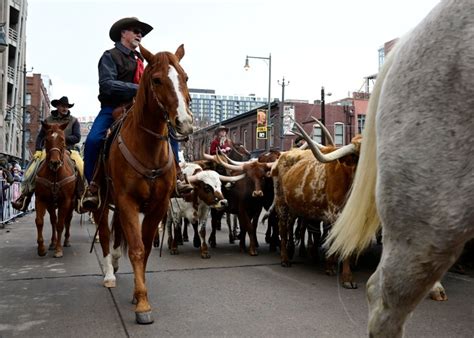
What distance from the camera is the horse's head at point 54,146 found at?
A: 7859 mm

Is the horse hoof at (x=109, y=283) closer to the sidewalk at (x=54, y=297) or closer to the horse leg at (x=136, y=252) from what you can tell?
the sidewalk at (x=54, y=297)

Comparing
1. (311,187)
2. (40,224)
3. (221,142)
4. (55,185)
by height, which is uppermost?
(221,142)

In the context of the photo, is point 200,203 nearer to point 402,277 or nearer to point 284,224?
point 284,224

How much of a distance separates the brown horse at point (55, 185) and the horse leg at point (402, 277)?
23.4 ft

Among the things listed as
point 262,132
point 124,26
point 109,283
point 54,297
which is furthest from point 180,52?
point 262,132

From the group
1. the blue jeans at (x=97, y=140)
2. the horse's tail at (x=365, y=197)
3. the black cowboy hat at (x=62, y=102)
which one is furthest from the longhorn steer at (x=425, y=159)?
the black cowboy hat at (x=62, y=102)

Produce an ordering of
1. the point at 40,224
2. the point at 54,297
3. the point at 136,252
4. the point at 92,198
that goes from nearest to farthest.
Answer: the point at 136,252
the point at 54,297
the point at 92,198
the point at 40,224

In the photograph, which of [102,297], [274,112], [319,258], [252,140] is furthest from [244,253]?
[252,140]

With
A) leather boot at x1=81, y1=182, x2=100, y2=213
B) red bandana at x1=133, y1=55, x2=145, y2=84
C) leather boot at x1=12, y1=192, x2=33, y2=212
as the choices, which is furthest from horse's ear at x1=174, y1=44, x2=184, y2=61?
leather boot at x1=12, y1=192, x2=33, y2=212

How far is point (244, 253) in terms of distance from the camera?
27.5 ft

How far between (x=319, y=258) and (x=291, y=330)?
13.2 ft

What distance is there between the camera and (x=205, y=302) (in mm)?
4938

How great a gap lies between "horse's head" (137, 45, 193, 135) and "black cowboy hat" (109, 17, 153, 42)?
1297 mm

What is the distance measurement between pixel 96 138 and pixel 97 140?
3 centimetres
